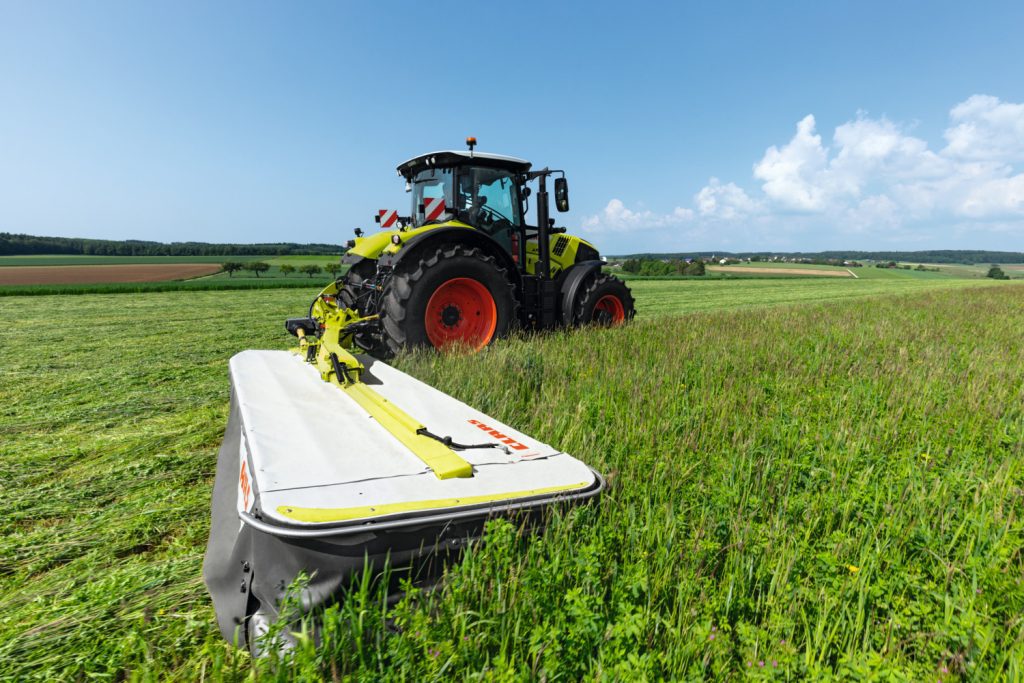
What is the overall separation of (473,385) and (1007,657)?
3.01 metres

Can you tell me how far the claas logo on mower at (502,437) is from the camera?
2.25m

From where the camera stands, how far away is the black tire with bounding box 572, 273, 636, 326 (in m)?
6.15

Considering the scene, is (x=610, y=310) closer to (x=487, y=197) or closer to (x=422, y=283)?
(x=487, y=197)

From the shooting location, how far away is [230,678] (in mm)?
1375

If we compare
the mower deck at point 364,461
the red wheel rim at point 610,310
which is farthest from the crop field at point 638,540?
the red wheel rim at point 610,310

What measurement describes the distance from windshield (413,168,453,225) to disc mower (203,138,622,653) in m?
0.05

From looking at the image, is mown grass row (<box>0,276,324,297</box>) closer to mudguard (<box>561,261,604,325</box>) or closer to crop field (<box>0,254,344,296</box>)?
crop field (<box>0,254,344,296</box>)

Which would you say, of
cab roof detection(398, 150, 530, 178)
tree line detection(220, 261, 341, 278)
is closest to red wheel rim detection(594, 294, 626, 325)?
cab roof detection(398, 150, 530, 178)

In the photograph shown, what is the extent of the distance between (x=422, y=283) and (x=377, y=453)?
2808mm

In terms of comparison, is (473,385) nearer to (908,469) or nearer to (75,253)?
(908,469)

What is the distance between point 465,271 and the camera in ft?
16.5

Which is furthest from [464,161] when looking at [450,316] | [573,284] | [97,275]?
[97,275]

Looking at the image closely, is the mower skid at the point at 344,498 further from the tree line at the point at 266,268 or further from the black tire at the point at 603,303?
the tree line at the point at 266,268

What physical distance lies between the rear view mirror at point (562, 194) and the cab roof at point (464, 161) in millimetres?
563
